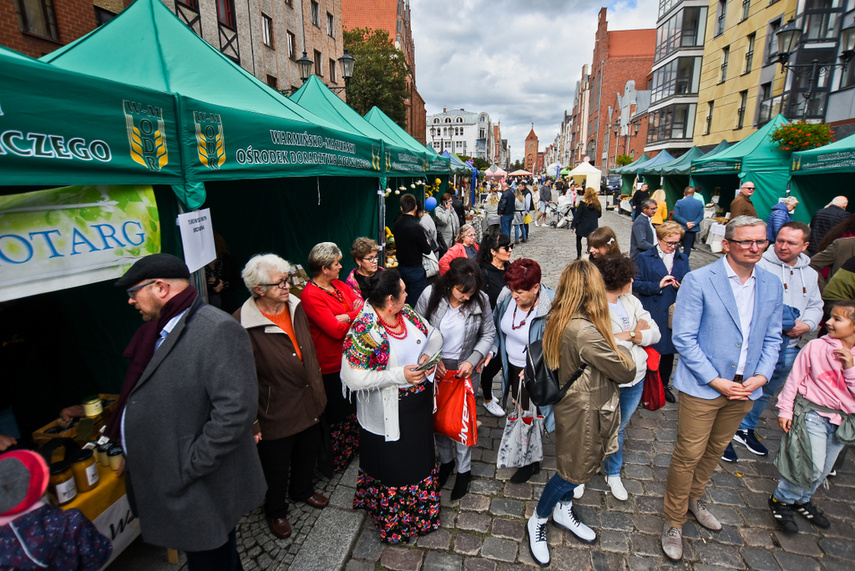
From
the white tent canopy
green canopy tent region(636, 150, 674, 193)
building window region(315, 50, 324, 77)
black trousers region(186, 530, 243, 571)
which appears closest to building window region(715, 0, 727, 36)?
green canopy tent region(636, 150, 674, 193)

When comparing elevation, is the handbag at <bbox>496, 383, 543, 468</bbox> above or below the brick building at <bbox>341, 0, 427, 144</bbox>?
below

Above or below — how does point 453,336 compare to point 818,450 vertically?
above

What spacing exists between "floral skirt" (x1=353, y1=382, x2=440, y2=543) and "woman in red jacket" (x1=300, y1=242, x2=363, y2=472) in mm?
624

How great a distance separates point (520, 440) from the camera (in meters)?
3.44

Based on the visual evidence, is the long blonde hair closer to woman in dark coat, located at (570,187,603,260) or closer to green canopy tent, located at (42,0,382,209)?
green canopy tent, located at (42,0,382,209)

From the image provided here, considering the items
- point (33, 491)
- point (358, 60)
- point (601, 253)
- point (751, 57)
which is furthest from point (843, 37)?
point (358, 60)

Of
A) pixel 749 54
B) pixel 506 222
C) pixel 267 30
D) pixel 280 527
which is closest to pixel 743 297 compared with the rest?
pixel 280 527

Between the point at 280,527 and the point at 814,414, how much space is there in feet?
12.5

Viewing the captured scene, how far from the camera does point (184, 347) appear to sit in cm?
193

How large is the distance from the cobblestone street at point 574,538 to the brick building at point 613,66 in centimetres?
6255

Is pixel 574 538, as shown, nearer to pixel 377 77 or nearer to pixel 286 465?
pixel 286 465

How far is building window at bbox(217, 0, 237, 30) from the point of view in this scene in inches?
623

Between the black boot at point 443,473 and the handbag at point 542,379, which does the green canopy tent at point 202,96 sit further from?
the black boot at point 443,473

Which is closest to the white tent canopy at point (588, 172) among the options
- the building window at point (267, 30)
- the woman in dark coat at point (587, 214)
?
the woman in dark coat at point (587, 214)
